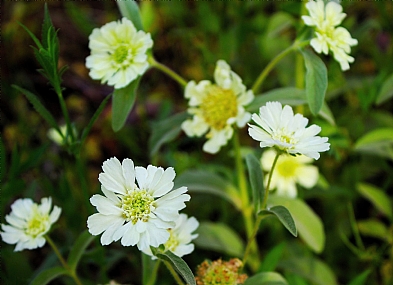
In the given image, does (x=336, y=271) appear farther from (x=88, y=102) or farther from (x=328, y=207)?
(x=88, y=102)

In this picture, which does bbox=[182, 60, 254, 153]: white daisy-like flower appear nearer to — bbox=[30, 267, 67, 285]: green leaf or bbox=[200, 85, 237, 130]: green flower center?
bbox=[200, 85, 237, 130]: green flower center

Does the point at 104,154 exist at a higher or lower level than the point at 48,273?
lower

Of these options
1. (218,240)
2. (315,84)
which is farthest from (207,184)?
(315,84)

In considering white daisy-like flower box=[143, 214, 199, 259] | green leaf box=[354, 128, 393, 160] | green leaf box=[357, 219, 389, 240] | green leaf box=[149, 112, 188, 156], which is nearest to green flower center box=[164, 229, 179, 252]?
white daisy-like flower box=[143, 214, 199, 259]

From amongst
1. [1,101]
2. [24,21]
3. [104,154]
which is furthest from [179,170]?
[24,21]

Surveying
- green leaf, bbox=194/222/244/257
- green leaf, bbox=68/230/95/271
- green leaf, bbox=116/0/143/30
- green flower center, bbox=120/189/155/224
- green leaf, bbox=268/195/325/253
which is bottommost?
green leaf, bbox=194/222/244/257

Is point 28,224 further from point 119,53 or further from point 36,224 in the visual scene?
point 119,53
